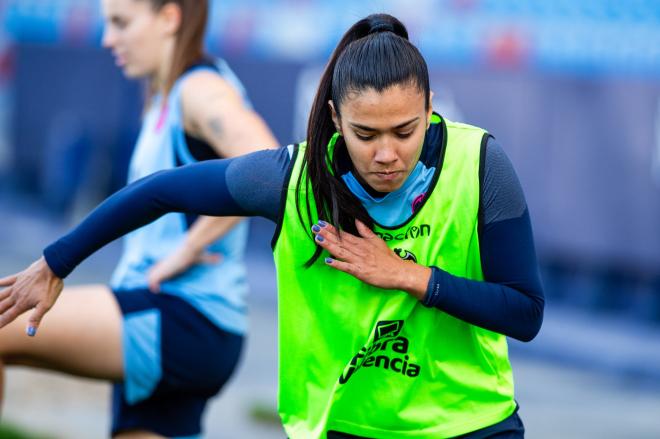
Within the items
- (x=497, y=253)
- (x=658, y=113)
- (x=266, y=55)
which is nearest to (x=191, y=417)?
(x=497, y=253)

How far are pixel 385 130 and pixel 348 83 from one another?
142mm

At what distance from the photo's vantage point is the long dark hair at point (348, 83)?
288 cm

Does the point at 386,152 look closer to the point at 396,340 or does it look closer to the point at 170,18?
the point at 396,340

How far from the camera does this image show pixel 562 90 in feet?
28.4

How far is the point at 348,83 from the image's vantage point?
9.52ft

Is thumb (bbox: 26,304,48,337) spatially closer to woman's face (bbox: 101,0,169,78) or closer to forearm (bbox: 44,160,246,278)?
forearm (bbox: 44,160,246,278)

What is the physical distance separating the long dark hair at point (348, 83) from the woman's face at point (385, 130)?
0.02 m

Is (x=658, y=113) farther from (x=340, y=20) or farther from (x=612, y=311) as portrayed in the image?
(x=340, y=20)

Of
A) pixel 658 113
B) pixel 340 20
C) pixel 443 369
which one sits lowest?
pixel 443 369

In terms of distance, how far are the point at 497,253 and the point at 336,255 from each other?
1.23 ft

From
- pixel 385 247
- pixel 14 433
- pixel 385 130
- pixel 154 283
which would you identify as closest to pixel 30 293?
pixel 154 283

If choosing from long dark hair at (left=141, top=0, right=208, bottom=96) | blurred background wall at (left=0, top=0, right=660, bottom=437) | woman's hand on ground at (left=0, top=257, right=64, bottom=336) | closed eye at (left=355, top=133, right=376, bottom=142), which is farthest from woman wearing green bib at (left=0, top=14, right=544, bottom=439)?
blurred background wall at (left=0, top=0, right=660, bottom=437)

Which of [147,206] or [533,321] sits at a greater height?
[147,206]

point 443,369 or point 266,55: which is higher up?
point 266,55
